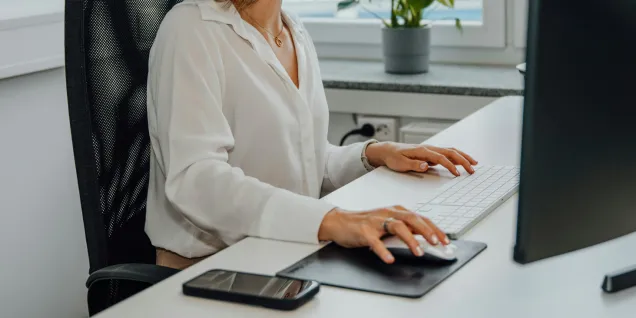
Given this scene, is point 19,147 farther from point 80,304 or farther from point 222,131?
point 222,131

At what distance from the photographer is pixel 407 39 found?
8.06 feet

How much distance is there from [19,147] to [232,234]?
1016 millimetres

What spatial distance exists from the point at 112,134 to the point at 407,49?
1.22 metres

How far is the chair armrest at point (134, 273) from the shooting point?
1.28 metres

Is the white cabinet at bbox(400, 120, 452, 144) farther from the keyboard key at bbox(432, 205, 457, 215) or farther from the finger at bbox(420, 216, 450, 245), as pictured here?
the finger at bbox(420, 216, 450, 245)

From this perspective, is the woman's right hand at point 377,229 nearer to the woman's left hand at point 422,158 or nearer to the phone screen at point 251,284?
the phone screen at point 251,284

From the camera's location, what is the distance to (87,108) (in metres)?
1.33

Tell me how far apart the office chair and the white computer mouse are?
32 cm

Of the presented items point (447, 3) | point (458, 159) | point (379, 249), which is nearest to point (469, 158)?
point (458, 159)

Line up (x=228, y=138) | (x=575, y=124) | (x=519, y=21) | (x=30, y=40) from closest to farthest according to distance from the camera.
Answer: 1. (x=575, y=124)
2. (x=228, y=138)
3. (x=30, y=40)
4. (x=519, y=21)

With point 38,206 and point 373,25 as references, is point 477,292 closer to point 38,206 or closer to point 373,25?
point 38,206

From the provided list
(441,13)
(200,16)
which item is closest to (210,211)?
(200,16)

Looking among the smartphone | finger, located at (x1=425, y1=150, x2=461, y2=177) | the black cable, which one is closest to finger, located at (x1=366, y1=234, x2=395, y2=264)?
the smartphone

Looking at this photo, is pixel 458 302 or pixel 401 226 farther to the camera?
pixel 401 226
